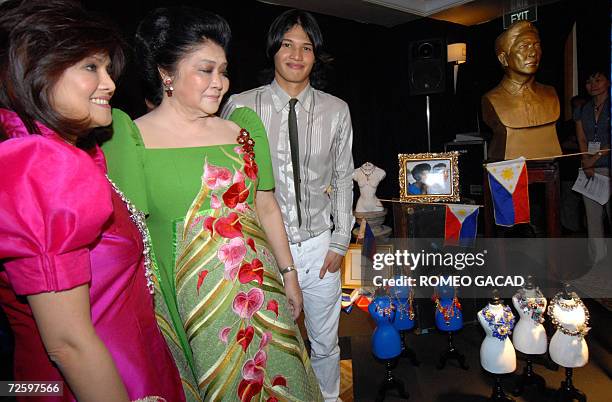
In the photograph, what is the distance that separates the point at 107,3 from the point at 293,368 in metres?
3.03

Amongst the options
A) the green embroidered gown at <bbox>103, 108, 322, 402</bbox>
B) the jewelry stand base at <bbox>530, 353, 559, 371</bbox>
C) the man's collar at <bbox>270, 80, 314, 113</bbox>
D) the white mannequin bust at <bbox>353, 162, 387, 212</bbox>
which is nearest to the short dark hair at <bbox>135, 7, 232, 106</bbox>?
the green embroidered gown at <bbox>103, 108, 322, 402</bbox>

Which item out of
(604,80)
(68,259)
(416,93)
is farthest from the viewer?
(416,93)

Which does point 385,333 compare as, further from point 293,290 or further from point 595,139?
point 595,139

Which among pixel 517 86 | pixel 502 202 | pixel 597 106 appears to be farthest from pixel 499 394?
pixel 597 106

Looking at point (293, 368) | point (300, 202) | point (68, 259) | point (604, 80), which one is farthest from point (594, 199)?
point (68, 259)

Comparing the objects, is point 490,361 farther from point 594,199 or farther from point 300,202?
point 594,199

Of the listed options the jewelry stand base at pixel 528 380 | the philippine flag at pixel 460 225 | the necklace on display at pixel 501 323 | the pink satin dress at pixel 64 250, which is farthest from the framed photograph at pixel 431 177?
the pink satin dress at pixel 64 250

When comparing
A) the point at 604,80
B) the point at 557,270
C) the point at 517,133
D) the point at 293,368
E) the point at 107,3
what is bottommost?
the point at 557,270

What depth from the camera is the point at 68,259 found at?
2.22ft

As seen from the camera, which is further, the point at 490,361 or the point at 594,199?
the point at 594,199

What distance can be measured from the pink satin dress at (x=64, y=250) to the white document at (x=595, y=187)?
3.44 m

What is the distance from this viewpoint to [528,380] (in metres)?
2.19

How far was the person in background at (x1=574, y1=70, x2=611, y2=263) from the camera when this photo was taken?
342cm

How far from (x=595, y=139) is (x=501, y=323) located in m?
2.30
